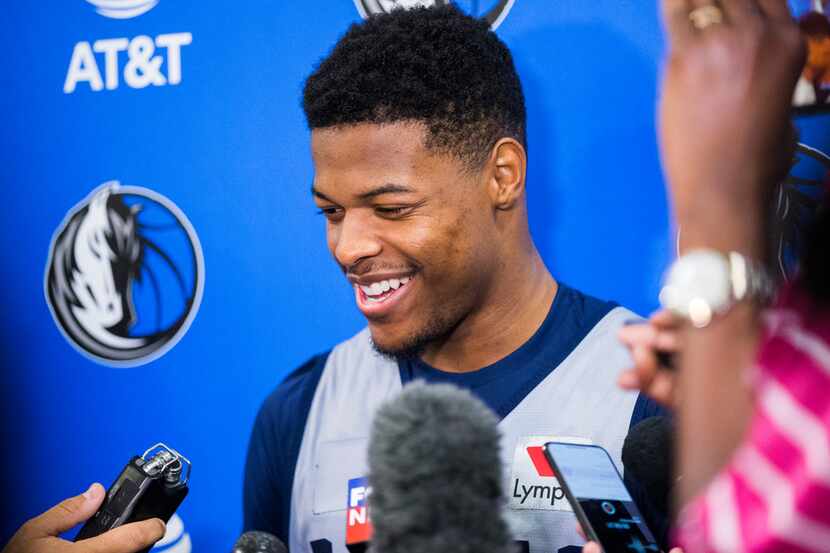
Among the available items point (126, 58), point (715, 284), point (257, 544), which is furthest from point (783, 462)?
point (126, 58)

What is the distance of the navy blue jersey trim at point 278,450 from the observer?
1472 millimetres

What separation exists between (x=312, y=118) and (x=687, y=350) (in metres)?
0.92

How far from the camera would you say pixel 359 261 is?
132 centimetres

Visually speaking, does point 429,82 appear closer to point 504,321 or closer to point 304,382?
point 504,321

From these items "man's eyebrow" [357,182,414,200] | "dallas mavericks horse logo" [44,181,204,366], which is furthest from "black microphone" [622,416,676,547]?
"dallas mavericks horse logo" [44,181,204,366]

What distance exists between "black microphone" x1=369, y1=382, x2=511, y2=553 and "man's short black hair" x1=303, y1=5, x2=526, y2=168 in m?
0.75

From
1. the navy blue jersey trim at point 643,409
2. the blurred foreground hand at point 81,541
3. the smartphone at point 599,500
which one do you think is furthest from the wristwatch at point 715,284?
the blurred foreground hand at point 81,541

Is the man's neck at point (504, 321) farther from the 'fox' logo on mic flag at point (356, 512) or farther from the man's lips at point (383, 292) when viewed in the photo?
the 'fox' logo on mic flag at point (356, 512)

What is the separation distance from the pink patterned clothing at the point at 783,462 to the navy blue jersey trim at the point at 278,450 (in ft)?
3.45

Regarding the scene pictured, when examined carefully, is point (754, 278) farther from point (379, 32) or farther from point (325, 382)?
point (325, 382)

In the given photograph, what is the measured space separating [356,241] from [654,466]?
52cm

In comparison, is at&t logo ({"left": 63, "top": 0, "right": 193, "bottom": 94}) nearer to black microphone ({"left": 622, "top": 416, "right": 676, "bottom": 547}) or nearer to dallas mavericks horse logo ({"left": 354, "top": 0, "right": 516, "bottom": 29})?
dallas mavericks horse logo ({"left": 354, "top": 0, "right": 516, "bottom": 29})

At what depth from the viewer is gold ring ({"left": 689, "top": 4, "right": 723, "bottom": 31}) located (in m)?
0.51

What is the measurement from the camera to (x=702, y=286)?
1.62ft
